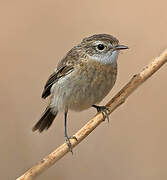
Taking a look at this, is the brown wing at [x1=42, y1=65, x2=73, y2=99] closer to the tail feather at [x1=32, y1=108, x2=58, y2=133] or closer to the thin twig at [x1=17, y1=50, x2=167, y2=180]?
the tail feather at [x1=32, y1=108, x2=58, y2=133]

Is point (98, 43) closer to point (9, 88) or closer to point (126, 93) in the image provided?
point (126, 93)

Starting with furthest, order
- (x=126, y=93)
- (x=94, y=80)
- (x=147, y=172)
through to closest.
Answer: (x=147, y=172), (x=94, y=80), (x=126, y=93)

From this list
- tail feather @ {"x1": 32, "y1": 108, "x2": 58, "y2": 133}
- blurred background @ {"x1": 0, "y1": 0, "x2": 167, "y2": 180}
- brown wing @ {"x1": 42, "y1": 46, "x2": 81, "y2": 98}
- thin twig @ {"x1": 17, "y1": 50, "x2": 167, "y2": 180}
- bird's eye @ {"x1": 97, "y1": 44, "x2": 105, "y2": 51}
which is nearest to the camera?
thin twig @ {"x1": 17, "y1": 50, "x2": 167, "y2": 180}

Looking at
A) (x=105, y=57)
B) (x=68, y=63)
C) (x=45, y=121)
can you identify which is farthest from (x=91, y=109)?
(x=105, y=57)

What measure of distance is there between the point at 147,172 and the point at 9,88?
1363 mm

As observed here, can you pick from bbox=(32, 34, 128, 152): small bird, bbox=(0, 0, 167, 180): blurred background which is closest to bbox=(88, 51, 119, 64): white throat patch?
bbox=(32, 34, 128, 152): small bird

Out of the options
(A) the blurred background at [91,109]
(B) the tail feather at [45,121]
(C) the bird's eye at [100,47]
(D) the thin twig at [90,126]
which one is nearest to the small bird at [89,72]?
(C) the bird's eye at [100,47]

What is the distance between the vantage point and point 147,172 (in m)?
4.57

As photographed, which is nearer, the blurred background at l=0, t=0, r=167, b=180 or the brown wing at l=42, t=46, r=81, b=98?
the brown wing at l=42, t=46, r=81, b=98

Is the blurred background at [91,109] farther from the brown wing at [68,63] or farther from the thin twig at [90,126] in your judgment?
the thin twig at [90,126]

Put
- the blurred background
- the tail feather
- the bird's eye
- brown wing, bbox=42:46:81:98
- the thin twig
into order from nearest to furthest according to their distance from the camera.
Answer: the thin twig → the bird's eye → brown wing, bbox=42:46:81:98 → the tail feather → the blurred background

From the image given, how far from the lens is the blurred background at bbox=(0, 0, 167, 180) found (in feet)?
15.1

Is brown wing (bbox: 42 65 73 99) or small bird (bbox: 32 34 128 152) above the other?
brown wing (bbox: 42 65 73 99)

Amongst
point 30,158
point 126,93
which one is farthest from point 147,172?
point 126,93
